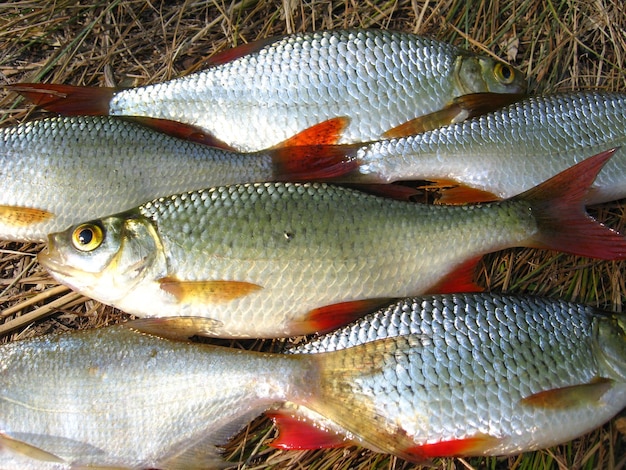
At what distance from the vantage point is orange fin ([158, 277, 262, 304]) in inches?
87.0

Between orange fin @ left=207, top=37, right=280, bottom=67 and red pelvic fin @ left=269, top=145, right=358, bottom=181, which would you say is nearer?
red pelvic fin @ left=269, top=145, right=358, bottom=181

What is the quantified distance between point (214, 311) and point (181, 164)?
0.71m

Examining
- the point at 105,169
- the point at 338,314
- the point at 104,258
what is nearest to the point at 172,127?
the point at 105,169

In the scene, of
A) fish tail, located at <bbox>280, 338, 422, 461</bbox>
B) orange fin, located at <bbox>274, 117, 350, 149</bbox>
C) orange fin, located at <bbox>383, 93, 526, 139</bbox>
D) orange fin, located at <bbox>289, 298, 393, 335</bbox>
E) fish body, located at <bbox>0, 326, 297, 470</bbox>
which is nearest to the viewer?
fish tail, located at <bbox>280, 338, 422, 461</bbox>

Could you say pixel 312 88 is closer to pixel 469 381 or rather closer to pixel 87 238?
pixel 87 238

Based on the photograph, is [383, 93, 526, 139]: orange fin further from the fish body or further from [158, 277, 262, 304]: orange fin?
the fish body

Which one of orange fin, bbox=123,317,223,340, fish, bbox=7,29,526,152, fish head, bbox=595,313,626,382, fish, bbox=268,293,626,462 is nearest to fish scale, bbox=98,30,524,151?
fish, bbox=7,29,526,152

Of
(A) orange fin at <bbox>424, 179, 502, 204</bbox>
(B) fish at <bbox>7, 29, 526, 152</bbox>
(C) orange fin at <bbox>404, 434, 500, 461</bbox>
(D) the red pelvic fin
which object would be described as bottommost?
(C) orange fin at <bbox>404, 434, 500, 461</bbox>

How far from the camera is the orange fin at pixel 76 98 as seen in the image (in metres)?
2.75

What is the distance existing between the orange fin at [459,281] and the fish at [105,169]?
0.63m

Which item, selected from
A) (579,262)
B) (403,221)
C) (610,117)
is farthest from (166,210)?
(610,117)

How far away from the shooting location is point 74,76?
3.09 m

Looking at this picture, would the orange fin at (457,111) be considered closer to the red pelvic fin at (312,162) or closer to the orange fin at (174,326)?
the red pelvic fin at (312,162)

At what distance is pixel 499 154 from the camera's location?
255cm
